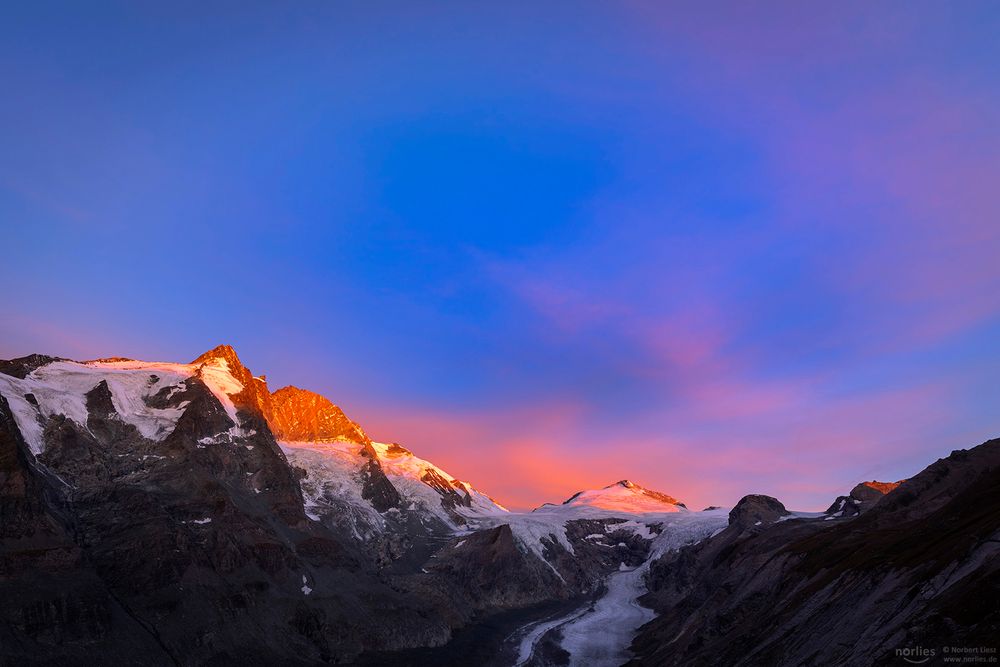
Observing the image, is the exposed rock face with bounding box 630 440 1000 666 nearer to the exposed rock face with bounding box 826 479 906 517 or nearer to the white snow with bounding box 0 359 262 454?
the exposed rock face with bounding box 826 479 906 517

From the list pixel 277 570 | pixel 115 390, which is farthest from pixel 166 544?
pixel 115 390

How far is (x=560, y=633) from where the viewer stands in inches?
6156

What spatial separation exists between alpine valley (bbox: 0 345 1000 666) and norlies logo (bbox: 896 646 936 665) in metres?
0.72

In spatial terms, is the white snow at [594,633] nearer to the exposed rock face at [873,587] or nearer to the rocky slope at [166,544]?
the exposed rock face at [873,587]

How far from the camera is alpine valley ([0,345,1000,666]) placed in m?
56.9

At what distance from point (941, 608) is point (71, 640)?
9314 centimetres

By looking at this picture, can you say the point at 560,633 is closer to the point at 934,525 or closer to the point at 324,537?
the point at 324,537

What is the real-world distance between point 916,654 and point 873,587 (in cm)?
1889

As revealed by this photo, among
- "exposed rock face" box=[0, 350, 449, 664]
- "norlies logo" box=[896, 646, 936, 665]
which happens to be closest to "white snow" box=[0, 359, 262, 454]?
"exposed rock face" box=[0, 350, 449, 664]

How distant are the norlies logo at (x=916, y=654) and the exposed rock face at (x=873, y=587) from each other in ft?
2.06

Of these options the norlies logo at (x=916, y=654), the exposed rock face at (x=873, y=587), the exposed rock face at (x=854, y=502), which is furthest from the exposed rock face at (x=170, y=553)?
the exposed rock face at (x=854, y=502)

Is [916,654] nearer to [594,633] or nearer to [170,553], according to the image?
[170,553]

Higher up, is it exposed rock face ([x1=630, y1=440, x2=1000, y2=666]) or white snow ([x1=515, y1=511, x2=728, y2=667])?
exposed rock face ([x1=630, y1=440, x2=1000, y2=666])

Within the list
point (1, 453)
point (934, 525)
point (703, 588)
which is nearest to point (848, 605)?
point (934, 525)
